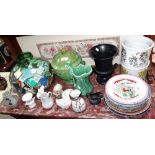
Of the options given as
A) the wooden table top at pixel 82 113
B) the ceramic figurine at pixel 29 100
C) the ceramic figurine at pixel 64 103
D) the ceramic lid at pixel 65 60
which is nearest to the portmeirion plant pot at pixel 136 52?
the wooden table top at pixel 82 113

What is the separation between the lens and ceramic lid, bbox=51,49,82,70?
1185 mm

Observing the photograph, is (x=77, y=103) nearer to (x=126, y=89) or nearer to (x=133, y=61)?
(x=126, y=89)

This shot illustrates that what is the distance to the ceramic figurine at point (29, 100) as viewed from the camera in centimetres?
117

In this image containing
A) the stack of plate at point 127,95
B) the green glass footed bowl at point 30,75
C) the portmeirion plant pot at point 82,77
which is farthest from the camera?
the green glass footed bowl at point 30,75

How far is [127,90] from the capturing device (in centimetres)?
108

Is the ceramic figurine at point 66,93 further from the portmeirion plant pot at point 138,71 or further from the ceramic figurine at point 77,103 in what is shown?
the portmeirion plant pot at point 138,71

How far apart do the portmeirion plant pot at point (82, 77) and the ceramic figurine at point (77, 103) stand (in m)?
0.07

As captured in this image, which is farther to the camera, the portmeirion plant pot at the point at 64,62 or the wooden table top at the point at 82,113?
the portmeirion plant pot at the point at 64,62

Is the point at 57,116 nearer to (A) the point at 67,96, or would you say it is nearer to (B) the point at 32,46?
(A) the point at 67,96
